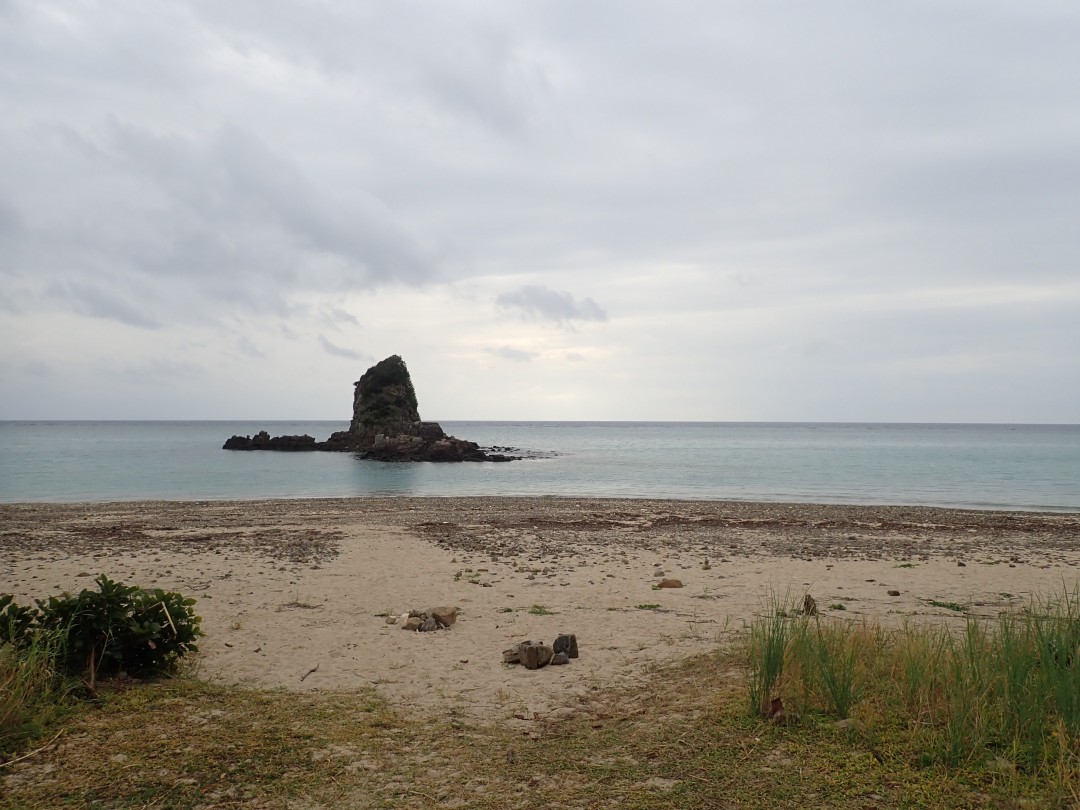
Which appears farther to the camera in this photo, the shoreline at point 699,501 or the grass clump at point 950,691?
the shoreline at point 699,501

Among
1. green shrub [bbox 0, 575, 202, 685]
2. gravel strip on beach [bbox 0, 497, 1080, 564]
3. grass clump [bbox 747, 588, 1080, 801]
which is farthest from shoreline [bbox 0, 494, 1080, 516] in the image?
green shrub [bbox 0, 575, 202, 685]

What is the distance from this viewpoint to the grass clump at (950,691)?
4.90m

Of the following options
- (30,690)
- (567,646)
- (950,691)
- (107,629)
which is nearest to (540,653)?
(567,646)

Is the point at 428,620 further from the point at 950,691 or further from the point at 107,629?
the point at 950,691

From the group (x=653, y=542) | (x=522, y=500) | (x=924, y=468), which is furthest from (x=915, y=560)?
(x=924, y=468)

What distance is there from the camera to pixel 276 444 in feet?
318

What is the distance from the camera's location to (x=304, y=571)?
14.5 meters

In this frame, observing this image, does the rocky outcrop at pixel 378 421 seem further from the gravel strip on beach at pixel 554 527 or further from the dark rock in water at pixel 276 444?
the gravel strip on beach at pixel 554 527

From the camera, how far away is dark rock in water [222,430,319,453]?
9519 centimetres

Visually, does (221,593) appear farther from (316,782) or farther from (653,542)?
(653,542)

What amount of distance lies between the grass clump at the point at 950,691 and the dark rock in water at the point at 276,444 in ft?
303

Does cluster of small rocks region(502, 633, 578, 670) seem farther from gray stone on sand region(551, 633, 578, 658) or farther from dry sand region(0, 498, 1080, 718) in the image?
dry sand region(0, 498, 1080, 718)

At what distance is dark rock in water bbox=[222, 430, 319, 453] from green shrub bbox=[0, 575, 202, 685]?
89156 millimetres

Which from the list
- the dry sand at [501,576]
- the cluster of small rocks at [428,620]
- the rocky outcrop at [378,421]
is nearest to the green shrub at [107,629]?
the dry sand at [501,576]
